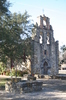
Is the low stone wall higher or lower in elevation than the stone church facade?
lower

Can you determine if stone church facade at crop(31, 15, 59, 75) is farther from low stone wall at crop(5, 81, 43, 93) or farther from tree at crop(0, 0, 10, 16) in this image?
low stone wall at crop(5, 81, 43, 93)

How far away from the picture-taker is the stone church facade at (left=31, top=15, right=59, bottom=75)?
34.5m

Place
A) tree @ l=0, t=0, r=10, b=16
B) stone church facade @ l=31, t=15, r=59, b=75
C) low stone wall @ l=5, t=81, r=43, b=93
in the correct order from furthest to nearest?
stone church facade @ l=31, t=15, r=59, b=75
tree @ l=0, t=0, r=10, b=16
low stone wall @ l=5, t=81, r=43, b=93

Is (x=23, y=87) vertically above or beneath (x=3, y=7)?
beneath

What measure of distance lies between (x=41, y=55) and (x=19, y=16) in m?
10.3

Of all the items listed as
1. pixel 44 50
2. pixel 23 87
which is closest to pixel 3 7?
pixel 23 87

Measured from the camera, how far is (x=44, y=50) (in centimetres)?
3600

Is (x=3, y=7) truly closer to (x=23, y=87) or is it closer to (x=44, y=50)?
(x=23, y=87)

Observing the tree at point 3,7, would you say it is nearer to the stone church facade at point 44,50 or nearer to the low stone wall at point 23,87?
the low stone wall at point 23,87

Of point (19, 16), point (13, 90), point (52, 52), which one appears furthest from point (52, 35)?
point (13, 90)

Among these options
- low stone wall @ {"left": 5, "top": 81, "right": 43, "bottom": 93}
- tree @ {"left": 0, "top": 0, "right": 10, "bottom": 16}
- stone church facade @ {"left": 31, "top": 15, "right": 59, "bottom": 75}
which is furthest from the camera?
stone church facade @ {"left": 31, "top": 15, "right": 59, "bottom": 75}

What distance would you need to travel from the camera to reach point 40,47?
1395 inches

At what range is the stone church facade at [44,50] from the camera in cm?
3455

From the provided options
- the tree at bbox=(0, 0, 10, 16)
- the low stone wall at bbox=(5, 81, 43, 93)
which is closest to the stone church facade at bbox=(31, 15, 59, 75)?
the tree at bbox=(0, 0, 10, 16)
